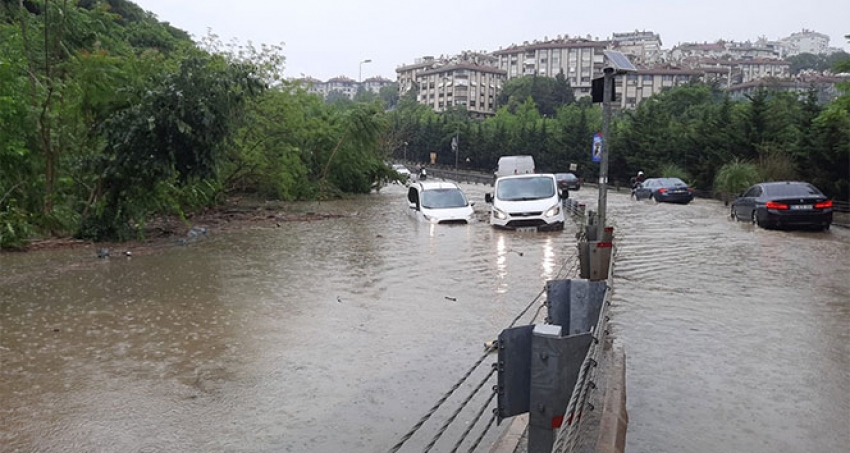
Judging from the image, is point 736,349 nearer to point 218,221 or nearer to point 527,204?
point 527,204

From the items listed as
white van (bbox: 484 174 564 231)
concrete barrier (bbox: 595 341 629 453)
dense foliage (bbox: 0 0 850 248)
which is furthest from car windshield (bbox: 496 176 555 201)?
concrete barrier (bbox: 595 341 629 453)

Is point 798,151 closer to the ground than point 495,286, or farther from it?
farther from it

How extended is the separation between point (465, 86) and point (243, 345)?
548 ft

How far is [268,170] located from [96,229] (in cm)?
1561

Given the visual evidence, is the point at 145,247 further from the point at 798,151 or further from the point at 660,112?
the point at 660,112

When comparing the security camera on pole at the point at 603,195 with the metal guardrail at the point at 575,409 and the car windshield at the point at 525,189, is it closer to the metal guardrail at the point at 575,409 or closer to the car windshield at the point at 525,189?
the metal guardrail at the point at 575,409

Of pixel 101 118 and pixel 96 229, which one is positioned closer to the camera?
pixel 96 229

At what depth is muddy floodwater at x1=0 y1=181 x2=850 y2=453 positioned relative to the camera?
570 centimetres

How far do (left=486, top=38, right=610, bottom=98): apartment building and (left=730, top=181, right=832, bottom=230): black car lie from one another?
152565 mm

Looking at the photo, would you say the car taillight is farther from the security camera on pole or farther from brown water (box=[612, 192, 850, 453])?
the security camera on pole

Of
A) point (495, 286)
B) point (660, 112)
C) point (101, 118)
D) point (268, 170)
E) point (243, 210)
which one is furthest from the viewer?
point (660, 112)

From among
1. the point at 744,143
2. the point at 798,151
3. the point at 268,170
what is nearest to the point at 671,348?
the point at 268,170

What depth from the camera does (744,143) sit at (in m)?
45.5

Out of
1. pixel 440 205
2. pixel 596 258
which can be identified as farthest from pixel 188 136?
pixel 596 258
